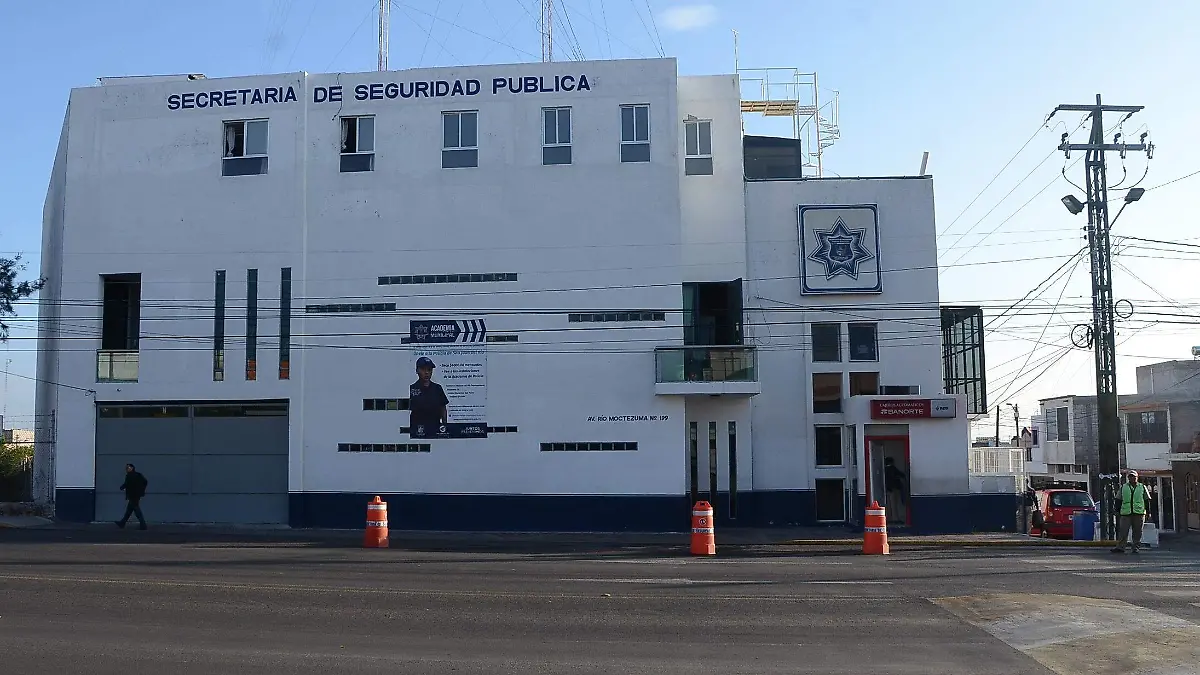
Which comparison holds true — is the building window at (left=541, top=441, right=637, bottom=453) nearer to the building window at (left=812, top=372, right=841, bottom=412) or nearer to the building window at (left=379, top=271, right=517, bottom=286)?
the building window at (left=379, top=271, right=517, bottom=286)

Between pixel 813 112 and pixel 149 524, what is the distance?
82.0 ft

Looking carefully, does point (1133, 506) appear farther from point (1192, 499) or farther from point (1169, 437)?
point (1169, 437)

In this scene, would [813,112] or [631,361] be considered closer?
[631,361]

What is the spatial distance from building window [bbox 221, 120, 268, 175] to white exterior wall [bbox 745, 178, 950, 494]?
13951 millimetres

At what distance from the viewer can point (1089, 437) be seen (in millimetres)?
63688

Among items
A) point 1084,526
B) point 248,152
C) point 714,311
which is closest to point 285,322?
point 248,152

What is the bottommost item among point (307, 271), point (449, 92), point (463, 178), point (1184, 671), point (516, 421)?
point (1184, 671)

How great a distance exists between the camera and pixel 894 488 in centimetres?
3005

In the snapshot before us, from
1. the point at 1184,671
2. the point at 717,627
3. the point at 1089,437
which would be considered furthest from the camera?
the point at 1089,437

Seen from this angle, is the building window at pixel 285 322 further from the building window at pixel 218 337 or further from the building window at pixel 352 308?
the building window at pixel 218 337

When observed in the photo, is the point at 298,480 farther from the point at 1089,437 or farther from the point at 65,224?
the point at 1089,437

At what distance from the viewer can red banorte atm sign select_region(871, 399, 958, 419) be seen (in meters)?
29.1

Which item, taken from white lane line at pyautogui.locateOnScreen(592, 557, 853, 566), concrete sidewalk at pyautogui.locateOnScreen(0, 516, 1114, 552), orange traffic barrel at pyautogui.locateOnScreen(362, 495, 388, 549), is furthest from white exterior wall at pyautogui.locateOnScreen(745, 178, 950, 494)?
orange traffic barrel at pyautogui.locateOnScreen(362, 495, 388, 549)

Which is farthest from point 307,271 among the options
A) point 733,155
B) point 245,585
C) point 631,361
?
point 245,585
